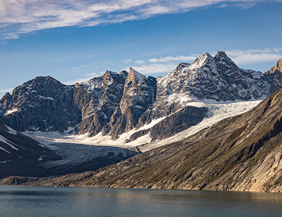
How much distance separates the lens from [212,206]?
Answer: 12562 cm

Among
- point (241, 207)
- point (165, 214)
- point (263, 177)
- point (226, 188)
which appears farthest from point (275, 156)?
point (165, 214)

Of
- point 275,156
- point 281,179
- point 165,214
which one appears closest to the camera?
point 165,214

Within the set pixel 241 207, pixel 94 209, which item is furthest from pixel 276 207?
pixel 94 209

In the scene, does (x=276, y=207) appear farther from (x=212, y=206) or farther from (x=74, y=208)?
(x=74, y=208)

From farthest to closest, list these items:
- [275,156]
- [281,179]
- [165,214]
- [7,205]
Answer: [275,156]
[281,179]
[7,205]
[165,214]

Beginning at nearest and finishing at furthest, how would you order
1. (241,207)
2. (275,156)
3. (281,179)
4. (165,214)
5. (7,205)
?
1. (165,214)
2. (241,207)
3. (7,205)
4. (281,179)
5. (275,156)

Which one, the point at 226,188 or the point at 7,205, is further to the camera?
the point at 226,188

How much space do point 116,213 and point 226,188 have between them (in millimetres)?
98070

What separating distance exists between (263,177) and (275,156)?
1273cm

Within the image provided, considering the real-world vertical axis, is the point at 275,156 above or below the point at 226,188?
above

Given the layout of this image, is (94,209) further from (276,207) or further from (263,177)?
(263,177)

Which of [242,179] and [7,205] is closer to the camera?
[7,205]

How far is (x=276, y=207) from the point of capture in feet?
381

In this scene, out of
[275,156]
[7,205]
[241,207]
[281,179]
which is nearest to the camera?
[241,207]
